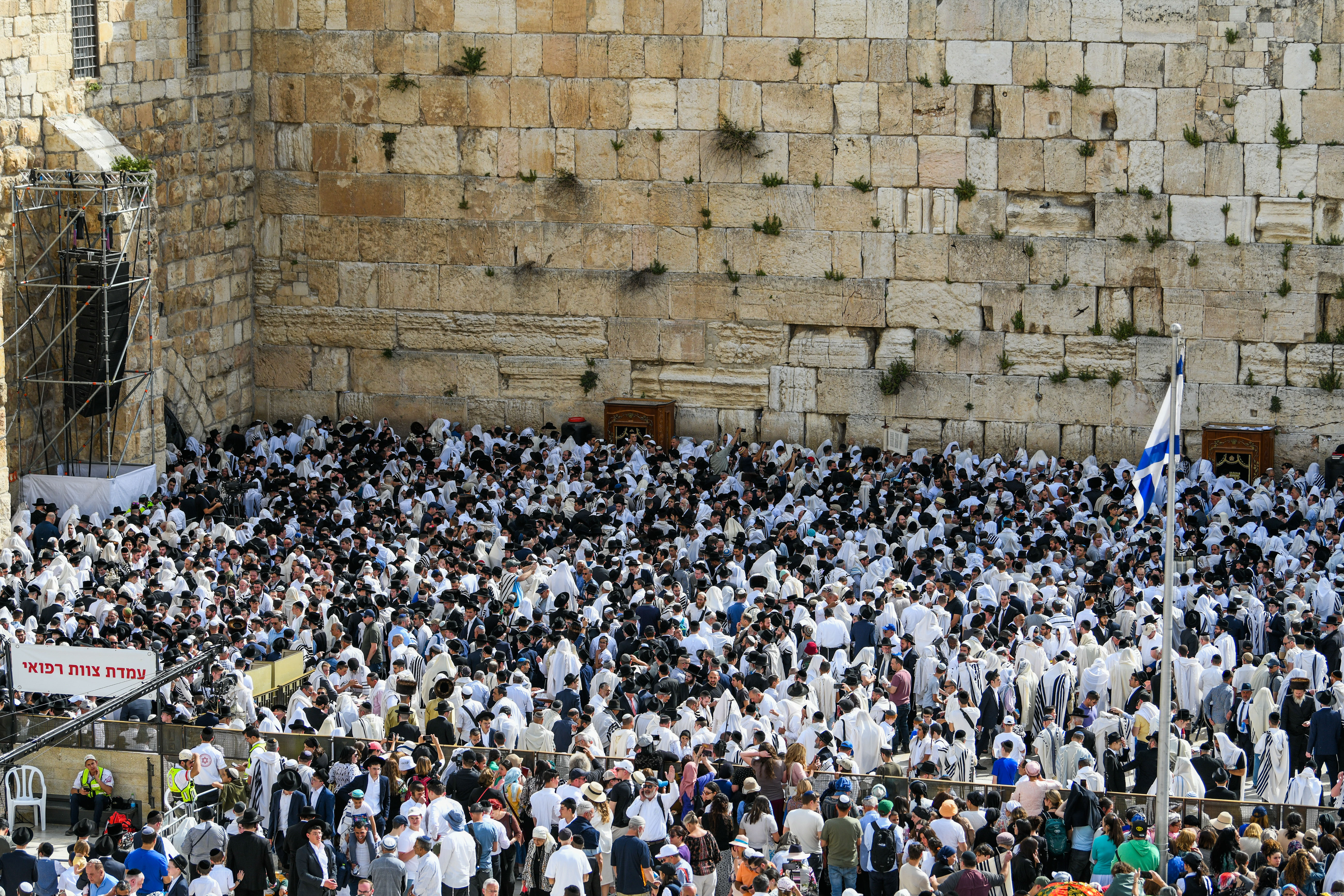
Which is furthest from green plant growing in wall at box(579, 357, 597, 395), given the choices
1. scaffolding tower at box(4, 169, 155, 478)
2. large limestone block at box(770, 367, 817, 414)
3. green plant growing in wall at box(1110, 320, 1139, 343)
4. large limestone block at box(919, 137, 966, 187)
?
green plant growing in wall at box(1110, 320, 1139, 343)

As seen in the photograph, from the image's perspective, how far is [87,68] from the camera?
21.8 m

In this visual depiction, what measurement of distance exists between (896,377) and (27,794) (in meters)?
13.3

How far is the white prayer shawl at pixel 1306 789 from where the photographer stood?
13.1 meters

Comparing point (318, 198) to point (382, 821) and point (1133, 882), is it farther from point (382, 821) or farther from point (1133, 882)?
point (1133, 882)

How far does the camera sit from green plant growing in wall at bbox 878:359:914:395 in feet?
80.3

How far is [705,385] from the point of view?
25.1 meters

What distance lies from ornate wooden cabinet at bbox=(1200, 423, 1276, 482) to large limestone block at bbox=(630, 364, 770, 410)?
5638 mm

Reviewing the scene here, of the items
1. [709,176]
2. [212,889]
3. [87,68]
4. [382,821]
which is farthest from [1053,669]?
[87,68]

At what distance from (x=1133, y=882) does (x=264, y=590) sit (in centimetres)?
918

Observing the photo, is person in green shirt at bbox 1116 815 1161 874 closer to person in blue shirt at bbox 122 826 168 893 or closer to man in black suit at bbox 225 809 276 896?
man in black suit at bbox 225 809 276 896

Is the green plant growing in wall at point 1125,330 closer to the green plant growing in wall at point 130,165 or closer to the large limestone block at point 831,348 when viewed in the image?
the large limestone block at point 831,348

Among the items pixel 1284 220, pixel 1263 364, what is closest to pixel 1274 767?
pixel 1263 364

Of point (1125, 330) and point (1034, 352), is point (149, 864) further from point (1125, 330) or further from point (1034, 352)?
point (1125, 330)

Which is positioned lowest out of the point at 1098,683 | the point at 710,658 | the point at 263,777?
the point at 263,777
